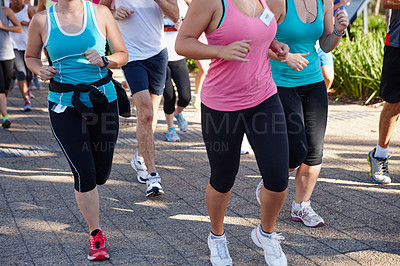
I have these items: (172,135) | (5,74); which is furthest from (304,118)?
(5,74)

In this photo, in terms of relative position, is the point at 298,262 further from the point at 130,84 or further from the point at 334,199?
the point at 130,84

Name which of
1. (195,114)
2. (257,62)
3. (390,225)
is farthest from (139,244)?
(195,114)

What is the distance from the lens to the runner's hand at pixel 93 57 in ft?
11.6

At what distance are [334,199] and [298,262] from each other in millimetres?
1381

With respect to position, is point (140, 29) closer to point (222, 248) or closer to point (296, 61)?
point (296, 61)

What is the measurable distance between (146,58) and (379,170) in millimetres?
2606

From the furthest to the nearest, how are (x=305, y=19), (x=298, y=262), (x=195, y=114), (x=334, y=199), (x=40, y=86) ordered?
(x=40, y=86)
(x=195, y=114)
(x=334, y=199)
(x=305, y=19)
(x=298, y=262)

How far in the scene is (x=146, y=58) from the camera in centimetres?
523

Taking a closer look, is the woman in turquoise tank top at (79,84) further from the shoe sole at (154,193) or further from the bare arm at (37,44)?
the shoe sole at (154,193)

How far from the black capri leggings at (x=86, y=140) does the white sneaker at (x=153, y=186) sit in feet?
3.87

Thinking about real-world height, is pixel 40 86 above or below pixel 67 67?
below

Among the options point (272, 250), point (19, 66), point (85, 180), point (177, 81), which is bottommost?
point (19, 66)

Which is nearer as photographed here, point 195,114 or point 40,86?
point 195,114

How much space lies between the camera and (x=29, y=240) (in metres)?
4.05
